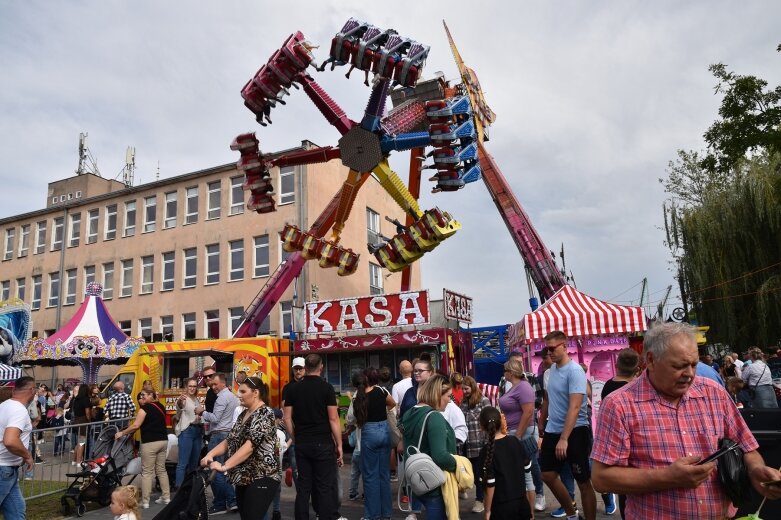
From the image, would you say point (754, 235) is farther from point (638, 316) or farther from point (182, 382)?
point (182, 382)

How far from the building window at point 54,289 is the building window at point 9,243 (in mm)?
5114

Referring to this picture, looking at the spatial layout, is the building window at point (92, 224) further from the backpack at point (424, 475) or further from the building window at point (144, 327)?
the backpack at point (424, 475)

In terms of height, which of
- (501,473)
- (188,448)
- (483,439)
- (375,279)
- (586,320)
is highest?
(375,279)

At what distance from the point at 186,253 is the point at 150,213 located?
400 centimetres

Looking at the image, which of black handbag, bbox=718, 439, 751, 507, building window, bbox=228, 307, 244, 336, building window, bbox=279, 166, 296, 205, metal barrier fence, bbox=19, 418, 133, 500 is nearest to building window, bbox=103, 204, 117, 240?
building window, bbox=228, 307, 244, 336

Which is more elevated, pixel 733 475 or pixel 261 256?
pixel 261 256

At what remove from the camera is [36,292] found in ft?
127

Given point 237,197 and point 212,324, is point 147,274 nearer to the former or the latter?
point 212,324

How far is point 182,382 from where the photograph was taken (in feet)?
53.1

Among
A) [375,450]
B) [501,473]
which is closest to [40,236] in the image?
[375,450]

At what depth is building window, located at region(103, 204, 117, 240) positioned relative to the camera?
36.6m

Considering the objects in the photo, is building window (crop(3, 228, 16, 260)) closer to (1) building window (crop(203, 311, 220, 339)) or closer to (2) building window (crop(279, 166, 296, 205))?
(1) building window (crop(203, 311, 220, 339))

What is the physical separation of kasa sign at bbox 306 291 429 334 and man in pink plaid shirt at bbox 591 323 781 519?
38.1 ft

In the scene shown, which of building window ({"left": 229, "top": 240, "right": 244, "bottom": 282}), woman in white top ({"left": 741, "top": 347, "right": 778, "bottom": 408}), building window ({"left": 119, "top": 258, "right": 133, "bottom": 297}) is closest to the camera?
woman in white top ({"left": 741, "top": 347, "right": 778, "bottom": 408})
